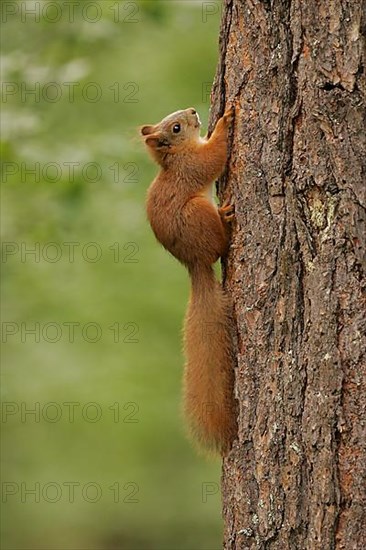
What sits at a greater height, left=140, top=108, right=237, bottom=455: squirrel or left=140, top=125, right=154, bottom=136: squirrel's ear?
left=140, top=125, right=154, bottom=136: squirrel's ear

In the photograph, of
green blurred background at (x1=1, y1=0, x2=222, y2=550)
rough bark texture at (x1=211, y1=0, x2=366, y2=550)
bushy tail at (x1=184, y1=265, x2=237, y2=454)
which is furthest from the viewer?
green blurred background at (x1=1, y1=0, x2=222, y2=550)

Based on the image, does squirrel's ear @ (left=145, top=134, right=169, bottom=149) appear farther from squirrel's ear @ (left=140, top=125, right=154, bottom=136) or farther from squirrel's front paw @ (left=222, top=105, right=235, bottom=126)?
squirrel's front paw @ (left=222, top=105, right=235, bottom=126)

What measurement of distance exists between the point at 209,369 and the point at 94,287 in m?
4.54

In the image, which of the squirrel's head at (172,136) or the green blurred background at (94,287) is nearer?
the squirrel's head at (172,136)

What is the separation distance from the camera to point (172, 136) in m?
3.64

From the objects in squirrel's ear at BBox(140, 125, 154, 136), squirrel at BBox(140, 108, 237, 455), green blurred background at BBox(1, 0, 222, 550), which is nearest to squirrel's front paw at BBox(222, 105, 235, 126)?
squirrel at BBox(140, 108, 237, 455)

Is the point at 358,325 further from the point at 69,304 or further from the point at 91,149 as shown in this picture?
the point at 69,304

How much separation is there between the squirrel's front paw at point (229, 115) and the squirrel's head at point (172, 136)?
0.55 metres

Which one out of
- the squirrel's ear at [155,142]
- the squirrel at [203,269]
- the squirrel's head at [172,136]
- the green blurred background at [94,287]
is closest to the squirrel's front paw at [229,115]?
the squirrel at [203,269]

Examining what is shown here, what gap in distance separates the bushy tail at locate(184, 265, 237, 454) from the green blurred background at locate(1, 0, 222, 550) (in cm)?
28

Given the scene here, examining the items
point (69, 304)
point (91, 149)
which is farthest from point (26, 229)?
point (69, 304)

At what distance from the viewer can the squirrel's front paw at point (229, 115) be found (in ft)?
9.77

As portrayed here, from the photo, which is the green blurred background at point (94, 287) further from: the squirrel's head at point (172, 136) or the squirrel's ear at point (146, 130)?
the squirrel's head at point (172, 136)

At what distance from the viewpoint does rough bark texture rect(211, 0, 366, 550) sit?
266cm
